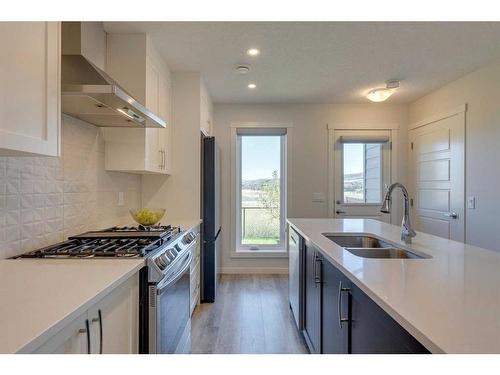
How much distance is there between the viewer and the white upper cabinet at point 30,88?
98cm

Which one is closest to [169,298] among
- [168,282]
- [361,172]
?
[168,282]

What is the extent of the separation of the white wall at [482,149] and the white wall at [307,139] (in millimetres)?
1117

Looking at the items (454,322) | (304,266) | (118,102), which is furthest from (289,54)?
(454,322)

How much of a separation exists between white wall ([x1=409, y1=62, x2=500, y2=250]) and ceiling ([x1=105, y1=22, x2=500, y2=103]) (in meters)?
0.16

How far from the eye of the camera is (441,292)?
36.5 inches

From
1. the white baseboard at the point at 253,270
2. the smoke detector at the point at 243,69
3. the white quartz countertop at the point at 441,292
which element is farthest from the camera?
the white baseboard at the point at 253,270

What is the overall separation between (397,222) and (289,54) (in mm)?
3034

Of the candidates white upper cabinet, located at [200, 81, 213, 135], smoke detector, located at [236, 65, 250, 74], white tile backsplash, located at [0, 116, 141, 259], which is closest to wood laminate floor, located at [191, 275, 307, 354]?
white tile backsplash, located at [0, 116, 141, 259]

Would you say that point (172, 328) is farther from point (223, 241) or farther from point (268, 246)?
point (268, 246)

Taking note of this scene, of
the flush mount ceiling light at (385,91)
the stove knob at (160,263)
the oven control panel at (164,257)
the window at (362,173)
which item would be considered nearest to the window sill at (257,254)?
the window at (362,173)

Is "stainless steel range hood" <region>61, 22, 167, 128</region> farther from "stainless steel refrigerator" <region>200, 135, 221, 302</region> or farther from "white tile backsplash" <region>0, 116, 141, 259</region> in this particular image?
"stainless steel refrigerator" <region>200, 135, 221, 302</region>

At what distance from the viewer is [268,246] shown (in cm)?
446

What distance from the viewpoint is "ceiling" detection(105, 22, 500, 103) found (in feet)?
7.48

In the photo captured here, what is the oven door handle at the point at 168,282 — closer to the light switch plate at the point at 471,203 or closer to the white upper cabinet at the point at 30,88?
the white upper cabinet at the point at 30,88
